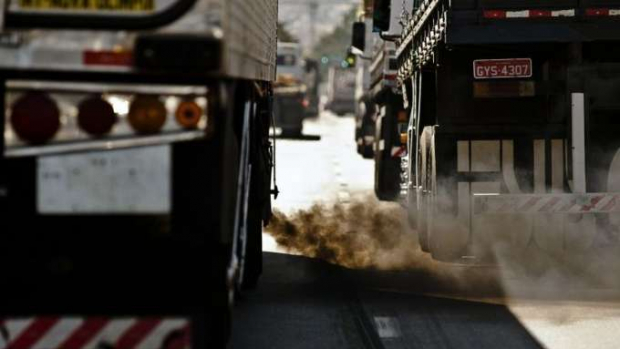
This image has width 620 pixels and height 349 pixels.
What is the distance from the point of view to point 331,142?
163ft

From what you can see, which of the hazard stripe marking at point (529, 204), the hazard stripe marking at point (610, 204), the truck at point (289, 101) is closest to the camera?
the hazard stripe marking at point (610, 204)

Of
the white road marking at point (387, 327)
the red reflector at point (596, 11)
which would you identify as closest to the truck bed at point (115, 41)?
the white road marking at point (387, 327)

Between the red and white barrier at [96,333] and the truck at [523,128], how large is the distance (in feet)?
19.7

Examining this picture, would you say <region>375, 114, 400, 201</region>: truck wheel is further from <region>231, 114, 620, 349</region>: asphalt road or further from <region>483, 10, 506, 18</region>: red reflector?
<region>483, 10, 506, 18</region>: red reflector

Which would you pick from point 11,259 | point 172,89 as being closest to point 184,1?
point 172,89

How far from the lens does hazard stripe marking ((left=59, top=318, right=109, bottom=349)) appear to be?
6504mm

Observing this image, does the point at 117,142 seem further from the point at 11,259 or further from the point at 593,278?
the point at 593,278

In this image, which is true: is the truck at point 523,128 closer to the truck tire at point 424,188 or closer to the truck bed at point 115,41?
the truck tire at point 424,188

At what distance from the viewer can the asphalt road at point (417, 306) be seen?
10.3 metres

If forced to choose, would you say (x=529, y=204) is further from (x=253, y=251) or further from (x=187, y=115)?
(x=187, y=115)

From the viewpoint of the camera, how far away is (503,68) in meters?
12.7

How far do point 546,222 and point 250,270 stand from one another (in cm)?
258

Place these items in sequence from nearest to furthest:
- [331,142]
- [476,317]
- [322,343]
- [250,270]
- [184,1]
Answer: [184,1] → [322,343] → [476,317] → [250,270] → [331,142]

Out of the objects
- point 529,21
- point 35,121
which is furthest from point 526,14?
point 35,121
